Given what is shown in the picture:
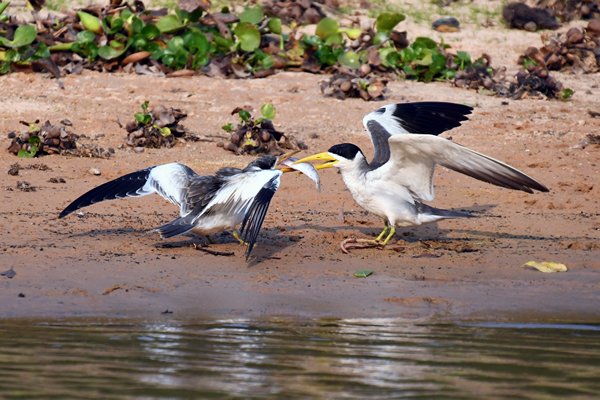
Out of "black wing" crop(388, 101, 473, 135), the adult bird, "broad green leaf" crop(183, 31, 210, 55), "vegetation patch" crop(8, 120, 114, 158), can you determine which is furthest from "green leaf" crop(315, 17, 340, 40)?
the adult bird

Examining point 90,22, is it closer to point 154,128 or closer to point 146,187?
point 154,128

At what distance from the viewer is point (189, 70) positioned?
40.3 ft

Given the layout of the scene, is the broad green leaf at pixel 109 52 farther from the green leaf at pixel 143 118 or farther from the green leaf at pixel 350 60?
the green leaf at pixel 350 60

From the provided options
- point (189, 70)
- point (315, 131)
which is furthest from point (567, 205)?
point (189, 70)

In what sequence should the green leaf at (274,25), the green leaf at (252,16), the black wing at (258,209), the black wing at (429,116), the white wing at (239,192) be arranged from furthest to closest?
the green leaf at (274,25)
the green leaf at (252,16)
the black wing at (429,116)
the white wing at (239,192)
the black wing at (258,209)

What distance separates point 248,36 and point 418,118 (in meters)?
3.72

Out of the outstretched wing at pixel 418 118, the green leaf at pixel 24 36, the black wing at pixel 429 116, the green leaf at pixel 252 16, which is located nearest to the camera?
the outstretched wing at pixel 418 118

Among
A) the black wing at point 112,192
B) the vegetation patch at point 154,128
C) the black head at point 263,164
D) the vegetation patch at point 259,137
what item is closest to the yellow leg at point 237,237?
the black head at point 263,164

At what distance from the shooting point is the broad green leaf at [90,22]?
12.1 meters

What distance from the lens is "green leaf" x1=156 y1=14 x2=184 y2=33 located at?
484 inches

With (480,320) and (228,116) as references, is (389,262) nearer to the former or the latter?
(480,320)

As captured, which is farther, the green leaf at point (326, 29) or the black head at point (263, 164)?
the green leaf at point (326, 29)

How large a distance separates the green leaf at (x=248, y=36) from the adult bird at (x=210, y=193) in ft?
13.9

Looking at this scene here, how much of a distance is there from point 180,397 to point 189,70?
7.79 m
